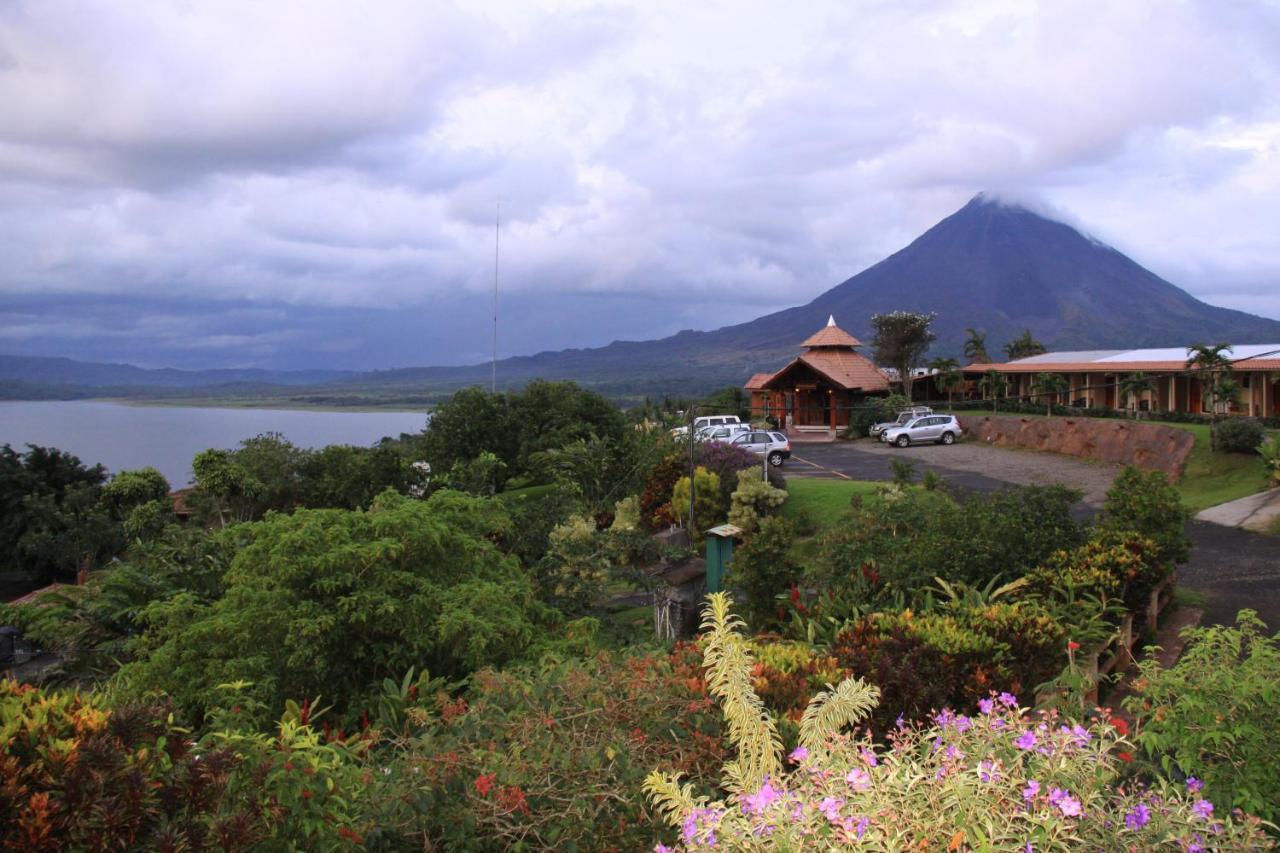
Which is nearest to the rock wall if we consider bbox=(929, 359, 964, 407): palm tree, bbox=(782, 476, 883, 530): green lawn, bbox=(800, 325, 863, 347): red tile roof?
bbox=(782, 476, 883, 530): green lawn

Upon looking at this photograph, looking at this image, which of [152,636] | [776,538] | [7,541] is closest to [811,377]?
[7,541]

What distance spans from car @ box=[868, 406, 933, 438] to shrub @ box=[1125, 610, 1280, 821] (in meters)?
33.5

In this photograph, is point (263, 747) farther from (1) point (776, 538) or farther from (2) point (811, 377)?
(2) point (811, 377)

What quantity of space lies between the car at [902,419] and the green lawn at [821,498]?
15462 millimetres

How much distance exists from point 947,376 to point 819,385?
6.92m

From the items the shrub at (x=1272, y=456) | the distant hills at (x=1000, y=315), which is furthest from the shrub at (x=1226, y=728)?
the distant hills at (x=1000, y=315)

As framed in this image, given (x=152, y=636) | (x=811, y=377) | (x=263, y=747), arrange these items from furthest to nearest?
(x=811, y=377) → (x=152, y=636) → (x=263, y=747)

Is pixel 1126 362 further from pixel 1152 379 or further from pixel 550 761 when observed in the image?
pixel 550 761

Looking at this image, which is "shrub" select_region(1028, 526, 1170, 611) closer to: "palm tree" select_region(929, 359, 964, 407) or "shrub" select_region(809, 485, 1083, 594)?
"shrub" select_region(809, 485, 1083, 594)

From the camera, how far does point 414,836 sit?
3123mm

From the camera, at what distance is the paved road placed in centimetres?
1053

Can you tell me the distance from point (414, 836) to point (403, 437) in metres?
31.4

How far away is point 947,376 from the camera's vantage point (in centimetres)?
4656

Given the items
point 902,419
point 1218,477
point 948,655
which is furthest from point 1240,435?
point 948,655
